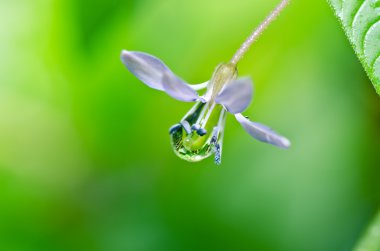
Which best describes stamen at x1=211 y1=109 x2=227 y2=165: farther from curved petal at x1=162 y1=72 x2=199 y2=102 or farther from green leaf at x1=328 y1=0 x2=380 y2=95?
green leaf at x1=328 y1=0 x2=380 y2=95

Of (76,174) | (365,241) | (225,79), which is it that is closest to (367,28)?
(225,79)

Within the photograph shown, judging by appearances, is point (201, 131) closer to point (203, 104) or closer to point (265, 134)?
point (203, 104)

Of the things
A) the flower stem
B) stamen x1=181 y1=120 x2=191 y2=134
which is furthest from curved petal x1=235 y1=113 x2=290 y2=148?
the flower stem

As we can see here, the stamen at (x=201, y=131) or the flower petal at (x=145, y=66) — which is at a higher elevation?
the flower petal at (x=145, y=66)

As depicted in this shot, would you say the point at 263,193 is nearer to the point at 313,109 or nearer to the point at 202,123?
the point at 313,109

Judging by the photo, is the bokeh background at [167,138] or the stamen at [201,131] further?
the bokeh background at [167,138]

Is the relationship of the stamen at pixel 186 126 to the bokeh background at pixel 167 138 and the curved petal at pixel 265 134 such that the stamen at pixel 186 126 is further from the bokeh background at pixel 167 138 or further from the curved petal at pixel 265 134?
the bokeh background at pixel 167 138

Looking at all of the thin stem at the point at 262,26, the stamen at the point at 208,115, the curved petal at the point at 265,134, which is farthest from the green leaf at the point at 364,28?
the stamen at the point at 208,115
